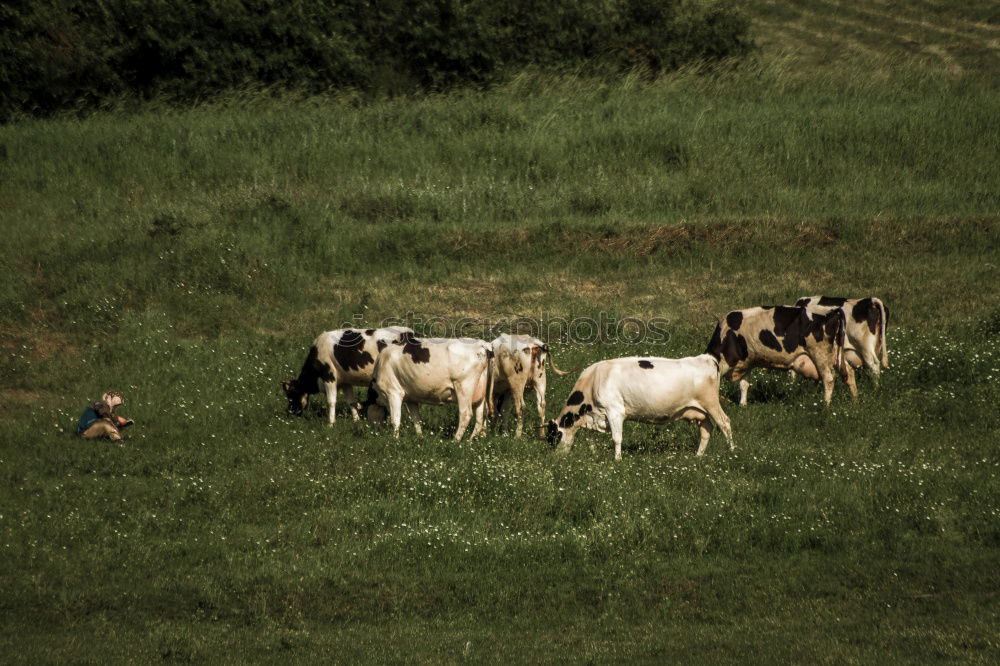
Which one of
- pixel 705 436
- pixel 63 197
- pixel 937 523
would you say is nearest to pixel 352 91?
pixel 63 197

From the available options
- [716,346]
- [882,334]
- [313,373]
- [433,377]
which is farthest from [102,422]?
[882,334]

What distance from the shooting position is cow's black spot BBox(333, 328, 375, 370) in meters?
21.8

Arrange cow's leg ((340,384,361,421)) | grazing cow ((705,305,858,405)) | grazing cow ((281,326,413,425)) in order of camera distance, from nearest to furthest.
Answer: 1. cow's leg ((340,384,361,421))
2. grazing cow ((281,326,413,425))
3. grazing cow ((705,305,858,405))

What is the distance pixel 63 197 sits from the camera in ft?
110

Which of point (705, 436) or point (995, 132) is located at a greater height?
point (995, 132)

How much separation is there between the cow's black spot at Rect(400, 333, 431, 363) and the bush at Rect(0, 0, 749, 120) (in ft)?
80.4

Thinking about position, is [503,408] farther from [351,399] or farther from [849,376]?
[849,376]

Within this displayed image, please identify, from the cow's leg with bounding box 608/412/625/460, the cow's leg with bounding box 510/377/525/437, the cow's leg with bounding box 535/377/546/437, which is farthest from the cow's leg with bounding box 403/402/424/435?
the cow's leg with bounding box 608/412/625/460

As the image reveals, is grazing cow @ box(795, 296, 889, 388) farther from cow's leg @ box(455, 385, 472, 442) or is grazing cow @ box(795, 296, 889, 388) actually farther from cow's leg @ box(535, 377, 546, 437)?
cow's leg @ box(455, 385, 472, 442)

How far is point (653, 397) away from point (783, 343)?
4030mm

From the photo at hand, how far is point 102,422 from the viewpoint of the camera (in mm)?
20688

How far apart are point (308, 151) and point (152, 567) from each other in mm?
21539

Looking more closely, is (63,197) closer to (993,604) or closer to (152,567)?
(152,567)

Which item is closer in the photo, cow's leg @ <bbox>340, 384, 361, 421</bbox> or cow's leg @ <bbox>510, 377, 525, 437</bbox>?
cow's leg @ <bbox>510, 377, 525, 437</bbox>
